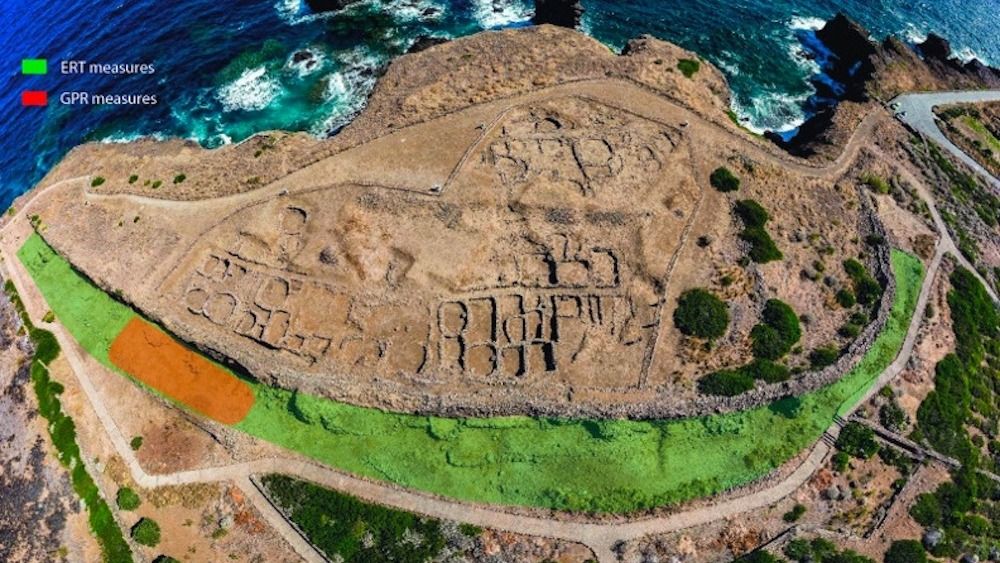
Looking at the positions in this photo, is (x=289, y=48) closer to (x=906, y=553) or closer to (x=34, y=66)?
(x=34, y=66)

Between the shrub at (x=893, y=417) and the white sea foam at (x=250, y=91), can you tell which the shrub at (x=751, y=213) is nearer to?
the shrub at (x=893, y=417)

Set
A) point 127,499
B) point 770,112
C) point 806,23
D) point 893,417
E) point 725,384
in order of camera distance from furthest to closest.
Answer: point 806,23, point 770,112, point 893,417, point 725,384, point 127,499

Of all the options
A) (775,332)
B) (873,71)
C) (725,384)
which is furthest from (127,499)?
(873,71)

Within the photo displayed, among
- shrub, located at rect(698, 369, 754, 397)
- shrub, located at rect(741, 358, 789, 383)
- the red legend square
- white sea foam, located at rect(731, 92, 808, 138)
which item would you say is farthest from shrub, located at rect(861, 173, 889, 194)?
the red legend square

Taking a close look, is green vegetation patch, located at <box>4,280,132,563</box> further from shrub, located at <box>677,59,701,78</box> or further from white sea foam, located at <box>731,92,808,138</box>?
white sea foam, located at <box>731,92,808,138</box>

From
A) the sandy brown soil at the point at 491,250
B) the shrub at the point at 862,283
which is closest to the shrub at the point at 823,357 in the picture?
the sandy brown soil at the point at 491,250

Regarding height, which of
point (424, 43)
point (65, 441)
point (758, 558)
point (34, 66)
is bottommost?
point (758, 558)
